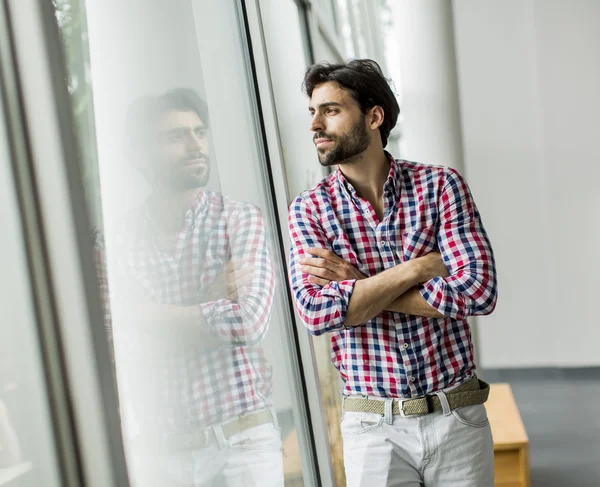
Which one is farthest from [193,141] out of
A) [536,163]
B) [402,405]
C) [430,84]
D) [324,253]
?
[536,163]

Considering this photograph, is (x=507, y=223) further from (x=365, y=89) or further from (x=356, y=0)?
(x=365, y=89)

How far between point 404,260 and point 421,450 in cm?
49

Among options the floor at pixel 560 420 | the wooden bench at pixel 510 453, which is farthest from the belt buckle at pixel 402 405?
the floor at pixel 560 420

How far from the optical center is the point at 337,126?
1841 millimetres

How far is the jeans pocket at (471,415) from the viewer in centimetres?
172

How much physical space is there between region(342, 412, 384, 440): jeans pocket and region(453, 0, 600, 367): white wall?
4.65 metres

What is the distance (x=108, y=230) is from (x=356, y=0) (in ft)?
17.7

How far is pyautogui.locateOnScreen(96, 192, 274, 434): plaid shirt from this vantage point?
129 cm

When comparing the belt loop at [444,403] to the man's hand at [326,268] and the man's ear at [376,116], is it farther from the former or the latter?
the man's ear at [376,116]

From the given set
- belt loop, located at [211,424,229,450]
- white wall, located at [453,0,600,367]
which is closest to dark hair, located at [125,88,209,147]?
belt loop, located at [211,424,229,450]

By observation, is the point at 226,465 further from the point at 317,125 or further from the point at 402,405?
the point at 317,125

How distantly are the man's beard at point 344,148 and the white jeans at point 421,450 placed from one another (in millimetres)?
679

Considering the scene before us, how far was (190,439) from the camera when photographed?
1.52m

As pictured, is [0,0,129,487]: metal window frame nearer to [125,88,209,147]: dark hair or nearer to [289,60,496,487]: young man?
[125,88,209,147]: dark hair
